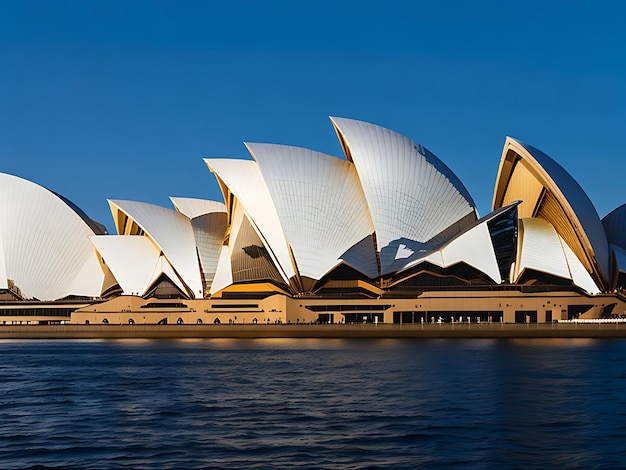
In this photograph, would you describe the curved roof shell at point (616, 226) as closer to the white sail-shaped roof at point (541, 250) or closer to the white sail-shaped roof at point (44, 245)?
the white sail-shaped roof at point (541, 250)

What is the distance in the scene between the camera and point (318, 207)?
209 feet

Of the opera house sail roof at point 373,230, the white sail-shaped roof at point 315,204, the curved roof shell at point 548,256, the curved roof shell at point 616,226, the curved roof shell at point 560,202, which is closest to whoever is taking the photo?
the curved roof shell at point 560,202

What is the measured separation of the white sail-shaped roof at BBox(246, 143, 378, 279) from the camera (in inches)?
2475

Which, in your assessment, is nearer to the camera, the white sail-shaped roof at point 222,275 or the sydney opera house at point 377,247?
the sydney opera house at point 377,247

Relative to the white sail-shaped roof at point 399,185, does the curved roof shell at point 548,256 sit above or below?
below

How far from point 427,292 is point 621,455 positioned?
46.5 m

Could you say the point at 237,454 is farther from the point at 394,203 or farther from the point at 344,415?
the point at 394,203

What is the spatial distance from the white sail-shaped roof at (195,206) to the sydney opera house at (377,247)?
2.75 metres

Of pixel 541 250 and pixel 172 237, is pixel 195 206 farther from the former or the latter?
pixel 541 250

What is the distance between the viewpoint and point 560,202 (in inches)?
2445

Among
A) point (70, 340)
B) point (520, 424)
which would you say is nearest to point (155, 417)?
point (520, 424)

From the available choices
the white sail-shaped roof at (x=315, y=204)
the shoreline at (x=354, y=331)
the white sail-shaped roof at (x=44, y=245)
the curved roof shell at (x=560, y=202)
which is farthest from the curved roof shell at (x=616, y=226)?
the white sail-shaped roof at (x=44, y=245)

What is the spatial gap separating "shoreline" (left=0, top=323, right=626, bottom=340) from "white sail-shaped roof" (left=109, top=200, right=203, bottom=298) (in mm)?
4871

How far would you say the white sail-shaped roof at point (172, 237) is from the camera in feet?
225
